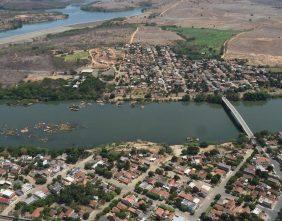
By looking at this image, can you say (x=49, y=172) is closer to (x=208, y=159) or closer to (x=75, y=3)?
(x=208, y=159)

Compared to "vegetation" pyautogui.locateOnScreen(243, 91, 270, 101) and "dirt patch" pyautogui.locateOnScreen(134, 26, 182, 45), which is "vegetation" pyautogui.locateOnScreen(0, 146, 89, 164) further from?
"dirt patch" pyautogui.locateOnScreen(134, 26, 182, 45)

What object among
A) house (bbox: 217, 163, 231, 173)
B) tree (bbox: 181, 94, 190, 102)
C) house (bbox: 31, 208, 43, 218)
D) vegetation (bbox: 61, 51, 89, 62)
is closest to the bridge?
tree (bbox: 181, 94, 190, 102)

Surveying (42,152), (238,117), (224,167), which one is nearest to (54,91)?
(42,152)

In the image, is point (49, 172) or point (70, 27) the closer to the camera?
point (49, 172)

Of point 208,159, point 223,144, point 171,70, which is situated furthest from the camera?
point 171,70

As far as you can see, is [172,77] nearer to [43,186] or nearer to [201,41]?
[201,41]

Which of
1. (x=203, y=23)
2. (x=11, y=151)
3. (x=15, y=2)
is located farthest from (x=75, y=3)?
(x=11, y=151)

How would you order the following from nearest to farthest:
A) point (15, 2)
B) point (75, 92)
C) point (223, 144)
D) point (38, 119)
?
point (223, 144) → point (38, 119) → point (75, 92) → point (15, 2)

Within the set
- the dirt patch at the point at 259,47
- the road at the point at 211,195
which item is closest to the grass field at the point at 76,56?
the dirt patch at the point at 259,47
